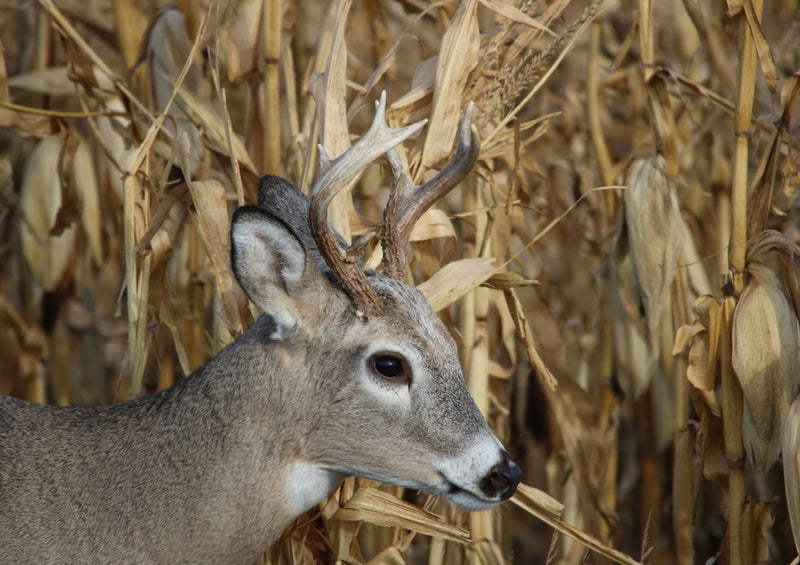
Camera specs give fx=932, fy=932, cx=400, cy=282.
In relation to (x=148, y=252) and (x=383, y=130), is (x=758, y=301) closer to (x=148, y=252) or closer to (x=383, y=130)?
(x=383, y=130)

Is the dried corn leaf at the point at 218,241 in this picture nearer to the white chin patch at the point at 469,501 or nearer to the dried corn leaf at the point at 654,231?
the white chin patch at the point at 469,501

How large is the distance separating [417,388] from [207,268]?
166 centimetres

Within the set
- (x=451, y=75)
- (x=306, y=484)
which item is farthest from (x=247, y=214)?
(x=451, y=75)

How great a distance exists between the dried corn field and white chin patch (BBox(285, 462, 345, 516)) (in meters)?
0.37

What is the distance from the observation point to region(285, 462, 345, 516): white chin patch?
2598 millimetres

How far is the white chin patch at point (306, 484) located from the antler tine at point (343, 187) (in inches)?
18.4

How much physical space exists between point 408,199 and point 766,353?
1333 mm

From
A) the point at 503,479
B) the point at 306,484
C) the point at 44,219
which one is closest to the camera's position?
the point at 503,479

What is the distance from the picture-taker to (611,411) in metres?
4.52

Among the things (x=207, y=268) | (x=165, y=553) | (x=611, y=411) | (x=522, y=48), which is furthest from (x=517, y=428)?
(x=165, y=553)

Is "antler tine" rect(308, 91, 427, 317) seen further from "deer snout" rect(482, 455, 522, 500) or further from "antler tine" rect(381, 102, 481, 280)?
"deer snout" rect(482, 455, 522, 500)

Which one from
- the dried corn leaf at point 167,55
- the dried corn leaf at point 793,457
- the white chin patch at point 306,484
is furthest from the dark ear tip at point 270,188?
the dried corn leaf at point 793,457

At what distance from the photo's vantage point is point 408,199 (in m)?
2.76

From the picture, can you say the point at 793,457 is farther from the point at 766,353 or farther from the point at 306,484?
the point at 306,484
